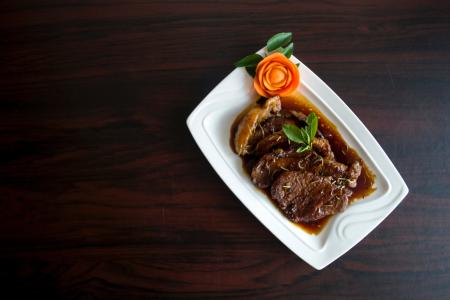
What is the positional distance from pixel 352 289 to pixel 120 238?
136 cm

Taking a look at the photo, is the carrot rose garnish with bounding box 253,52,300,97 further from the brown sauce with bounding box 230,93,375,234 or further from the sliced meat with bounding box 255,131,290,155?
the sliced meat with bounding box 255,131,290,155

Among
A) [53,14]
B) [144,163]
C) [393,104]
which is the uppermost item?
[53,14]

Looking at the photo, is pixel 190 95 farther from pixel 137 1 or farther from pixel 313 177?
pixel 313 177

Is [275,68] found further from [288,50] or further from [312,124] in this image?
[312,124]

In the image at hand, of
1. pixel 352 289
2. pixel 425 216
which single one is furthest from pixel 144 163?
pixel 425 216

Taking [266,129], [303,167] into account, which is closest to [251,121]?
[266,129]

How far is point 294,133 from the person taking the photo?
208 cm

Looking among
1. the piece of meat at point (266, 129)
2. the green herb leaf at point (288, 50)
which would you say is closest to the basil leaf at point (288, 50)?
the green herb leaf at point (288, 50)

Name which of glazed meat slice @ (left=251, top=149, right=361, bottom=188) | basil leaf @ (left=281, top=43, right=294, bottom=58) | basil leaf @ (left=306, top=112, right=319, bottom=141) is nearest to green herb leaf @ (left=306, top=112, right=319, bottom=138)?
basil leaf @ (left=306, top=112, right=319, bottom=141)

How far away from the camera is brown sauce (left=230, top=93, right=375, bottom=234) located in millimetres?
2209

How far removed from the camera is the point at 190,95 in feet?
7.79

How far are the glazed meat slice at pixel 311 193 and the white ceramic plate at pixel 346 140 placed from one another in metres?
0.07

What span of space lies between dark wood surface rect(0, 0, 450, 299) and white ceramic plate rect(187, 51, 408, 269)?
150mm

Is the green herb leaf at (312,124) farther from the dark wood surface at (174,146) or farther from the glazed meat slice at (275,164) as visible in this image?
the dark wood surface at (174,146)
